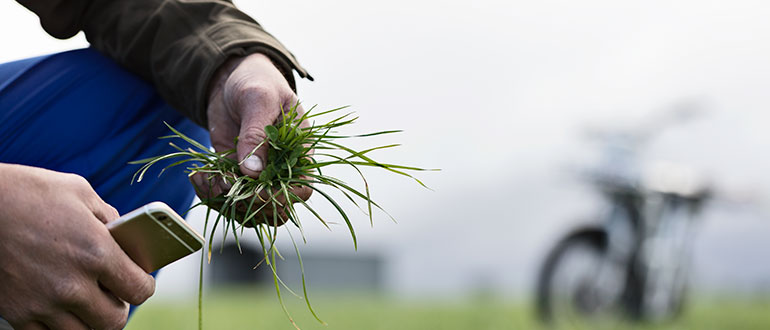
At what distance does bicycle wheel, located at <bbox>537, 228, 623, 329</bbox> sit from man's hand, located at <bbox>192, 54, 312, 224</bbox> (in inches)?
152

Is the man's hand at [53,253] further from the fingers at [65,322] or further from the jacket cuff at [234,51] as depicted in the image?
the jacket cuff at [234,51]

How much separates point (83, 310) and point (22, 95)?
1.62 feet

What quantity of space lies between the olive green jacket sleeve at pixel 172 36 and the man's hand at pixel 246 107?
0.03 meters

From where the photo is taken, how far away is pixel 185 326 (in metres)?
3.38

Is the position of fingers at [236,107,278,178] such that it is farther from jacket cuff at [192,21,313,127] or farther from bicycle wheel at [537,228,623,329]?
bicycle wheel at [537,228,623,329]

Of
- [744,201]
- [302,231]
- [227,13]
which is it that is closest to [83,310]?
[302,231]

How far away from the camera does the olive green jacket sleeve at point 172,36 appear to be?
1.16 metres

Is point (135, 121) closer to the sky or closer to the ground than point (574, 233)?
closer to the sky

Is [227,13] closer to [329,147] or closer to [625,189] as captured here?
[329,147]

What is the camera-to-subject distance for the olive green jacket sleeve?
3.79 feet

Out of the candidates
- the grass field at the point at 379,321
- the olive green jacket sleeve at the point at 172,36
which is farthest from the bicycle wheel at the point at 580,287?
the olive green jacket sleeve at the point at 172,36

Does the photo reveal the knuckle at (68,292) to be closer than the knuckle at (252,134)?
Yes

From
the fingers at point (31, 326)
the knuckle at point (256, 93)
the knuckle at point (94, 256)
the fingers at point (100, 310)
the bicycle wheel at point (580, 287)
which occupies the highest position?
the knuckle at point (256, 93)

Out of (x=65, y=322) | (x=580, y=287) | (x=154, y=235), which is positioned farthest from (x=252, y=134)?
(x=580, y=287)
